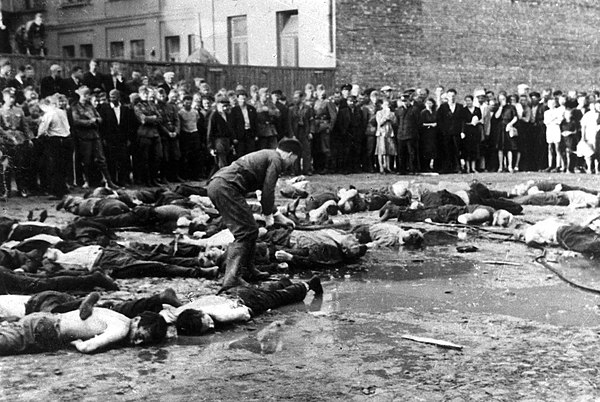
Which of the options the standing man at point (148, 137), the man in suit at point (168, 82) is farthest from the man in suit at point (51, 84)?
the man in suit at point (168, 82)

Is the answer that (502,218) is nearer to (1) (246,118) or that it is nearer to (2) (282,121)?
(1) (246,118)

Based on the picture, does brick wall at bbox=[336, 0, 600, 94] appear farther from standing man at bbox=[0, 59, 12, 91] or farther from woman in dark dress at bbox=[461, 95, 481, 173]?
standing man at bbox=[0, 59, 12, 91]

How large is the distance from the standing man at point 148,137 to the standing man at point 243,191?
981 cm

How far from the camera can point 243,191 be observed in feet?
28.5

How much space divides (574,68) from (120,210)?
25440 mm

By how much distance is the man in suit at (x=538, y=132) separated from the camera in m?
23.5

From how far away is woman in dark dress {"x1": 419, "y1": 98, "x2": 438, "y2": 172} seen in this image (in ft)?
74.6

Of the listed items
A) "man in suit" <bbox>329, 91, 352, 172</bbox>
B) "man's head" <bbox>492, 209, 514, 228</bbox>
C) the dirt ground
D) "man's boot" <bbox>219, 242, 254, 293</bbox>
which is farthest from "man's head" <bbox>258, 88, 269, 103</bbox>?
"man's boot" <bbox>219, 242, 254, 293</bbox>

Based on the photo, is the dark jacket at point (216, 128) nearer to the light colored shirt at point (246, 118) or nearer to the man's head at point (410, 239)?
the light colored shirt at point (246, 118)

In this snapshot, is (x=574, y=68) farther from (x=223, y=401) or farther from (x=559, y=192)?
(x=223, y=401)

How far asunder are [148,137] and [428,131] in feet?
26.9

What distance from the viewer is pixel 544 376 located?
583cm

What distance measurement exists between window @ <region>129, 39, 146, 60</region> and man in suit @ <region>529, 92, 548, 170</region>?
47.4 ft

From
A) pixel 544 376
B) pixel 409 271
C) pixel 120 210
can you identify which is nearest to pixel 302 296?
pixel 409 271
